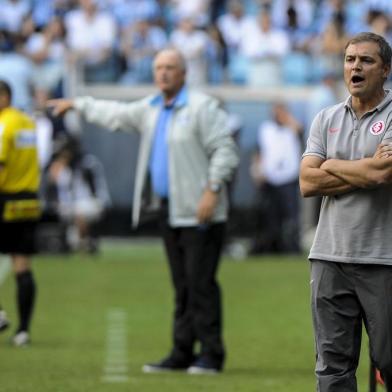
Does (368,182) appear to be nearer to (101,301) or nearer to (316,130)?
(316,130)

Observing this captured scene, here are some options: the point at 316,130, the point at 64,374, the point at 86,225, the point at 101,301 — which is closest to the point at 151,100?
the point at 64,374

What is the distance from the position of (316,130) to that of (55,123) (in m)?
16.6

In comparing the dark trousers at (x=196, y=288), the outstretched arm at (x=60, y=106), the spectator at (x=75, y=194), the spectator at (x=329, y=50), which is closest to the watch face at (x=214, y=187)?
the dark trousers at (x=196, y=288)

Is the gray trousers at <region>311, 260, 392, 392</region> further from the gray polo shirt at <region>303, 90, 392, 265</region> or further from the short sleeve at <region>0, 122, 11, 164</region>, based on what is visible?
the short sleeve at <region>0, 122, 11, 164</region>

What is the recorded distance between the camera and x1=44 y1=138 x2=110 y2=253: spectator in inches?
858

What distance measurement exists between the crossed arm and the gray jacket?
10.8ft

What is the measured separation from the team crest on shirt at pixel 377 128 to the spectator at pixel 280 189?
50.0ft

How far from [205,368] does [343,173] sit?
383 centimetres

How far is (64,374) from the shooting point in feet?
32.0

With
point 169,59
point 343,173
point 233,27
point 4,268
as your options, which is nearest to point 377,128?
point 343,173

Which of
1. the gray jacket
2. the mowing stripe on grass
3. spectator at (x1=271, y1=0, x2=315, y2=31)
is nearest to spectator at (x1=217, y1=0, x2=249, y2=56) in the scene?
spectator at (x1=271, y1=0, x2=315, y2=31)

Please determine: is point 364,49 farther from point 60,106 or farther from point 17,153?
point 17,153

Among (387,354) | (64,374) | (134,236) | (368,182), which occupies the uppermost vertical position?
(368,182)

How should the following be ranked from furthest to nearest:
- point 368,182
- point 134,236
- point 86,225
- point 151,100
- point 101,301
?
point 134,236 < point 86,225 < point 101,301 < point 151,100 < point 368,182
